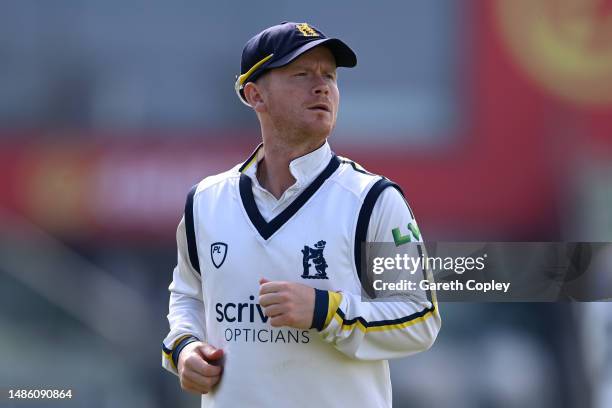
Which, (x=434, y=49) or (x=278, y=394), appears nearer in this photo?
(x=278, y=394)

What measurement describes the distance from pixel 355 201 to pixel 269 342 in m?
0.23

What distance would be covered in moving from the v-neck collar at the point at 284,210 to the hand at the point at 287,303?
13 cm

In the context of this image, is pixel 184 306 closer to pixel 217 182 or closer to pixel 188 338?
pixel 188 338

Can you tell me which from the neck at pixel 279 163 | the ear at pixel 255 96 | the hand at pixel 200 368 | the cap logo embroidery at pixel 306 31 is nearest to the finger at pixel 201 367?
the hand at pixel 200 368

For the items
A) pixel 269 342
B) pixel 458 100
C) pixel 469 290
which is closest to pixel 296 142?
pixel 269 342

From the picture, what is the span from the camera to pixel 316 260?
1.44m

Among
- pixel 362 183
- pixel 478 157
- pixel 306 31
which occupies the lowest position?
pixel 362 183

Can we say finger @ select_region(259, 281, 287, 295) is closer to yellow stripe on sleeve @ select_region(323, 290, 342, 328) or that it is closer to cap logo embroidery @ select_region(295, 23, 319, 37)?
yellow stripe on sleeve @ select_region(323, 290, 342, 328)

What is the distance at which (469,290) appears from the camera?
99.7 inches

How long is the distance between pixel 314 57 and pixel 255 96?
117mm

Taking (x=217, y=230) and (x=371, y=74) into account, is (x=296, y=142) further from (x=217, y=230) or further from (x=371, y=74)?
(x=371, y=74)

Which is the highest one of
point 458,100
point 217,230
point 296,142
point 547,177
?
point 458,100

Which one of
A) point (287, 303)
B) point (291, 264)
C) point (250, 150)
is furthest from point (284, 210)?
point (250, 150)

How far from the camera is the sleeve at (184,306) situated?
1.54 meters
